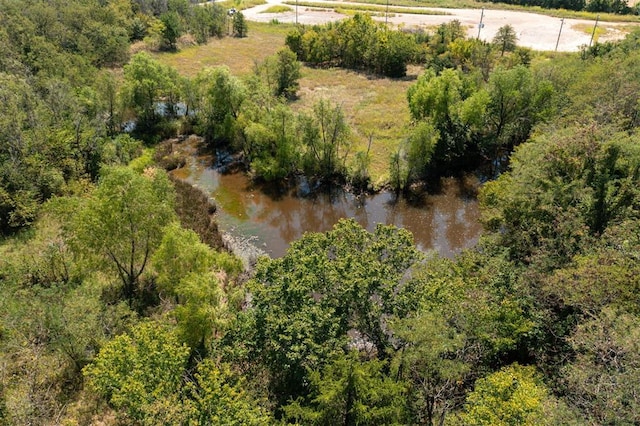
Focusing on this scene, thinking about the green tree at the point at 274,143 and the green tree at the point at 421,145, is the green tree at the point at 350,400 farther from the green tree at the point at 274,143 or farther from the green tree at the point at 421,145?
the green tree at the point at 274,143

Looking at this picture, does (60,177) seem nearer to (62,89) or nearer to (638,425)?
(62,89)

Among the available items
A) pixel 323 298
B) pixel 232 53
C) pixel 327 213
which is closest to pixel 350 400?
pixel 323 298

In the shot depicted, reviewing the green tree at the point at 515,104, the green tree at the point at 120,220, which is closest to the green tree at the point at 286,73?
the green tree at the point at 515,104

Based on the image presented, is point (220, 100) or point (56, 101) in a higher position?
point (56, 101)

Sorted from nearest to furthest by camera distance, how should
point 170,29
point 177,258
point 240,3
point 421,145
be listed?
1. point 177,258
2. point 421,145
3. point 170,29
4. point 240,3

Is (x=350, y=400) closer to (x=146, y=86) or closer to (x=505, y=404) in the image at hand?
(x=505, y=404)

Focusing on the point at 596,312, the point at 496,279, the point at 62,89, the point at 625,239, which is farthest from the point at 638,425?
the point at 62,89
